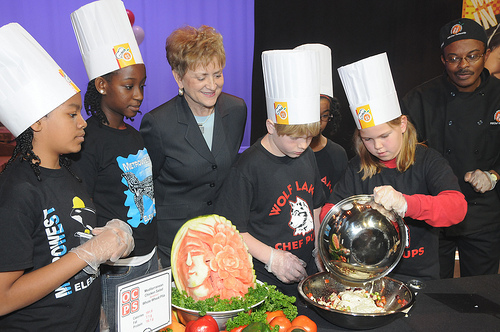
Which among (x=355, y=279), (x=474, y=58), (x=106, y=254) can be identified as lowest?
(x=355, y=279)

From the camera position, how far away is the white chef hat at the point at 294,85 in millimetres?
1716

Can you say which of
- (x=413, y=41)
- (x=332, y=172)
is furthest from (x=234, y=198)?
(x=413, y=41)

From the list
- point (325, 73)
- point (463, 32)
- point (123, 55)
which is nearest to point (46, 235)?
point (123, 55)

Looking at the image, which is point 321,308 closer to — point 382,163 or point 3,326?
point 382,163

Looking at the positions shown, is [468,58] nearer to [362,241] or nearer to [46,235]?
[362,241]

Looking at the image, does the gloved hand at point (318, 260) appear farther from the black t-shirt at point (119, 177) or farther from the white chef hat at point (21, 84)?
the white chef hat at point (21, 84)

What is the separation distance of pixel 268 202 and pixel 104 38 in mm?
961

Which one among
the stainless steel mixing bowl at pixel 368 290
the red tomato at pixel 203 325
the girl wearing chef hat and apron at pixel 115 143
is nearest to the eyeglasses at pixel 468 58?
the stainless steel mixing bowl at pixel 368 290

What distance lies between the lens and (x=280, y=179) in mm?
1745

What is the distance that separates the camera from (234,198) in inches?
66.4

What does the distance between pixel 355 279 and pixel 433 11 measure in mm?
3505

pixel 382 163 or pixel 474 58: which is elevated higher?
pixel 474 58

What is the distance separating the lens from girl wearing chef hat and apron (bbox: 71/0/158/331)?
1.73m

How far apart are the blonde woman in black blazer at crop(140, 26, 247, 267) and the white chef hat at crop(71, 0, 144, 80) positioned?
0.64ft
